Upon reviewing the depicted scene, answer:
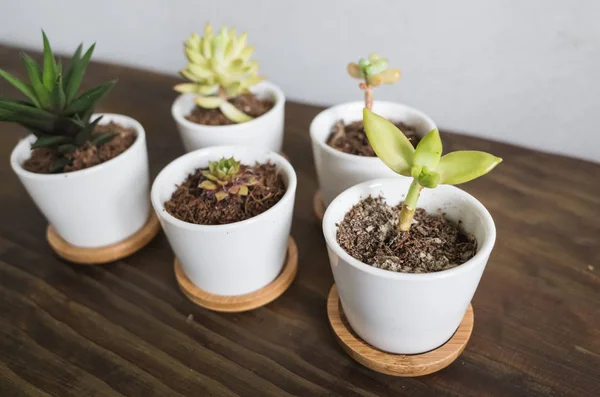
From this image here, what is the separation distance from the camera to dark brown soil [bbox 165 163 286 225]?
0.57 metres

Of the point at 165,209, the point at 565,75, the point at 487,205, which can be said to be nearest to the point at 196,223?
the point at 165,209

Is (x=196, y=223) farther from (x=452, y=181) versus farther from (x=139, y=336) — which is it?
(x=452, y=181)

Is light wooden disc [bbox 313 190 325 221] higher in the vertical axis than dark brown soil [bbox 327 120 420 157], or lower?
lower

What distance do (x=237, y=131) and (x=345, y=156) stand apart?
18 centimetres

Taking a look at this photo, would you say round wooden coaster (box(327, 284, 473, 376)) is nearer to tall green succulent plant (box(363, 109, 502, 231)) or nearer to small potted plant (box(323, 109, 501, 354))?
small potted plant (box(323, 109, 501, 354))

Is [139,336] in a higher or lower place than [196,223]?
lower

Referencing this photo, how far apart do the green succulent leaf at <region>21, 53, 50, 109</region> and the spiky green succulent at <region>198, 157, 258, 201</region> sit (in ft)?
0.70

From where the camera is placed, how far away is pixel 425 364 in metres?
0.50

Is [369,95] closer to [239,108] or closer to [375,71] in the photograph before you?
[375,71]

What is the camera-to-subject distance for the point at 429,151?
47 centimetres

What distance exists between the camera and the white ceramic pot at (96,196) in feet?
2.02

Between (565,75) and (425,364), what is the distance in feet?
1.55

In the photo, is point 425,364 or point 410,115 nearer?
point 425,364

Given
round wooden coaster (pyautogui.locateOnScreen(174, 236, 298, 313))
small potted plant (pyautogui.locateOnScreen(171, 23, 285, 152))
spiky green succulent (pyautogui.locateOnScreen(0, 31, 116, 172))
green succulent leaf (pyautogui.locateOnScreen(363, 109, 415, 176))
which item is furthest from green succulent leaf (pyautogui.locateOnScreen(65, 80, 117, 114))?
green succulent leaf (pyautogui.locateOnScreen(363, 109, 415, 176))
